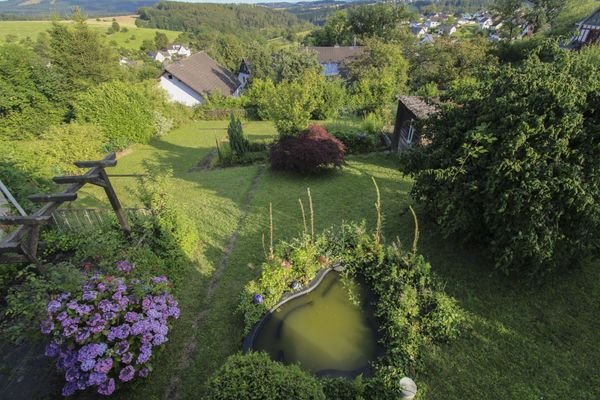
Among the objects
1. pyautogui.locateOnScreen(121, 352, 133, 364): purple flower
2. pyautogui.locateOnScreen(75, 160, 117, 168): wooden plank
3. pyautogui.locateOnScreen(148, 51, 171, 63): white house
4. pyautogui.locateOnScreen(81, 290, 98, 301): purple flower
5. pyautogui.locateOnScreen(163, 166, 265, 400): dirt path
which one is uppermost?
pyautogui.locateOnScreen(75, 160, 117, 168): wooden plank

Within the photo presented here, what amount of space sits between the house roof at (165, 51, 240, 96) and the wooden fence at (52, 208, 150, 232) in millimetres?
24679

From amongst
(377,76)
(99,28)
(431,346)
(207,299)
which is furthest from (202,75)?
(99,28)

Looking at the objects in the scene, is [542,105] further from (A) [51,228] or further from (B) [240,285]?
(A) [51,228]

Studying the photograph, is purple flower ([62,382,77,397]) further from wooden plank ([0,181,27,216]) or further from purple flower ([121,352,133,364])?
wooden plank ([0,181,27,216])

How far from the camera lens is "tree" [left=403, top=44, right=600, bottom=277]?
191 inches

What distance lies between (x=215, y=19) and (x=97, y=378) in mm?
142297

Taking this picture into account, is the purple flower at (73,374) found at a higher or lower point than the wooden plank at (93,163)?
lower

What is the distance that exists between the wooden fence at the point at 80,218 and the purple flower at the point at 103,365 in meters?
4.56

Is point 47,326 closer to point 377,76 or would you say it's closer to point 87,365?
point 87,365

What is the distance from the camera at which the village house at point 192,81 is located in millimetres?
30172

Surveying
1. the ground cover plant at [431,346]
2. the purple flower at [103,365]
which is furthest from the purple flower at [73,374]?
the ground cover plant at [431,346]

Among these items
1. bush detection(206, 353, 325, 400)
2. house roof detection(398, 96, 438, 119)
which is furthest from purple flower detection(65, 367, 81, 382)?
house roof detection(398, 96, 438, 119)

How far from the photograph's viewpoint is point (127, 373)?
3986 mm

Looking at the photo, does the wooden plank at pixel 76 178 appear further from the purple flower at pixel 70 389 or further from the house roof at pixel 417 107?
the house roof at pixel 417 107
